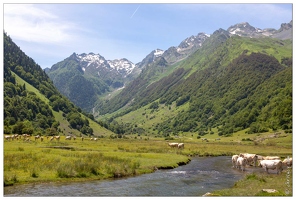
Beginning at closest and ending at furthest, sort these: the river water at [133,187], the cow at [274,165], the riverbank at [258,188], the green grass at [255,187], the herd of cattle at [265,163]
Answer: the riverbank at [258,188] < the green grass at [255,187] < the river water at [133,187] < the cow at [274,165] < the herd of cattle at [265,163]

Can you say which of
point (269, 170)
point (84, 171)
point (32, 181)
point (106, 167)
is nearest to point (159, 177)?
point (106, 167)

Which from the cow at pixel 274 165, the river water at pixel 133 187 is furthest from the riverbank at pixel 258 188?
the cow at pixel 274 165

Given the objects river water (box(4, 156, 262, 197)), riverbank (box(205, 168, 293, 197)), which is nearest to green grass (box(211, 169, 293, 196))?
riverbank (box(205, 168, 293, 197))

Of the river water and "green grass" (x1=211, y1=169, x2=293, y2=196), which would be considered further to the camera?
the river water

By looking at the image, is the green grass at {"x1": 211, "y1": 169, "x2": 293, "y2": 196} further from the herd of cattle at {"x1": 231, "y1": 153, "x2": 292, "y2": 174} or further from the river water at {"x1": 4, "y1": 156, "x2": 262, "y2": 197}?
the herd of cattle at {"x1": 231, "y1": 153, "x2": 292, "y2": 174}

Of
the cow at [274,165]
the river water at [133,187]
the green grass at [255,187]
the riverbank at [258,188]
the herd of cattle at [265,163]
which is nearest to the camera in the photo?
the riverbank at [258,188]

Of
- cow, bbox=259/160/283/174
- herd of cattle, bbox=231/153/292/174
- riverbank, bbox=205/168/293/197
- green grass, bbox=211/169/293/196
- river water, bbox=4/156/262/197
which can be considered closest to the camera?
riverbank, bbox=205/168/293/197

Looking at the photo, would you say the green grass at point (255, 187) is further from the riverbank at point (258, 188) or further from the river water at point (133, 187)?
the river water at point (133, 187)

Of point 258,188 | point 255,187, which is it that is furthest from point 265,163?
point 258,188

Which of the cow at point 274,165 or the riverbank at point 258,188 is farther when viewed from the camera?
the cow at point 274,165

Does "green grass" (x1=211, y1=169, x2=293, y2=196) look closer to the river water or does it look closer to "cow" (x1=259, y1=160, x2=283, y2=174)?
the river water

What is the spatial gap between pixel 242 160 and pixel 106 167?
82.6 ft

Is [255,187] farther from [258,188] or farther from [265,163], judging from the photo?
[265,163]

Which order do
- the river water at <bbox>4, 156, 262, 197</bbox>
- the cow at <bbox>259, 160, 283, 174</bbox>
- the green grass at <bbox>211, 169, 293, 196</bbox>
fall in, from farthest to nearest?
the cow at <bbox>259, 160, 283, 174</bbox> < the river water at <bbox>4, 156, 262, 197</bbox> < the green grass at <bbox>211, 169, 293, 196</bbox>
